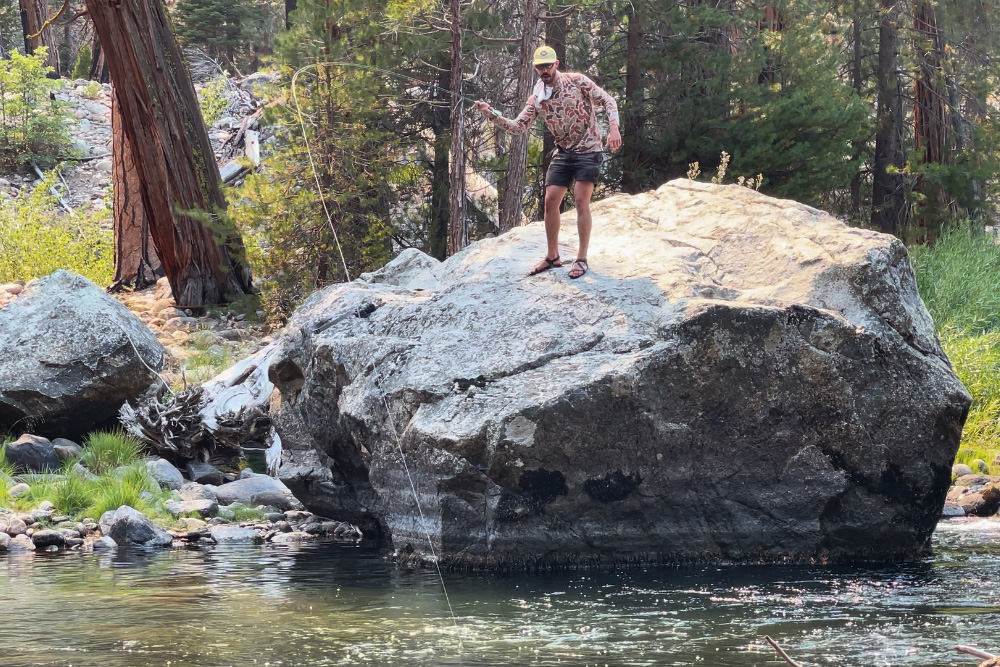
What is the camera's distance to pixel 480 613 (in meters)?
5.71

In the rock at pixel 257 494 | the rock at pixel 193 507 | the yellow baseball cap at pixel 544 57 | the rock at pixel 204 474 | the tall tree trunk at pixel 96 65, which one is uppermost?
the tall tree trunk at pixel 96 65

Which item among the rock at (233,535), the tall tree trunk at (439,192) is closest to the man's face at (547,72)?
the rock at (233,535)

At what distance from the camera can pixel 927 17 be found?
18203 millimetres

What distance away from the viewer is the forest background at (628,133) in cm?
1356

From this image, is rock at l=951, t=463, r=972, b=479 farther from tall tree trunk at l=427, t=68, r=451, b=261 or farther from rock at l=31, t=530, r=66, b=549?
tall tree trunk at l=427, t=68, r=451, b=261

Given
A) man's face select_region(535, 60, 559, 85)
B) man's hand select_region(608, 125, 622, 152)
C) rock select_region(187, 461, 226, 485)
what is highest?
man's face select_region(535, 60, 559, 85)

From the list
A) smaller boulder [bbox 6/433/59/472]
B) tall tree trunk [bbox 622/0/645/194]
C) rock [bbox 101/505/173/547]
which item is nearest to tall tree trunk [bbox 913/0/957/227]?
tall tree trunk [bbox 622/0/645/194]

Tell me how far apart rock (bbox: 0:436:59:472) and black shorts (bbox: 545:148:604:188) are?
5.14m

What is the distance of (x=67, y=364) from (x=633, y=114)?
8.53 meters

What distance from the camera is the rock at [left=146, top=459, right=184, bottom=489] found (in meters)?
9.40

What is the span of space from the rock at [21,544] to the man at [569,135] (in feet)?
13.2

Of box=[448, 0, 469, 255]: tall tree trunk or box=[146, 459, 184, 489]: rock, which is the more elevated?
box=[448, 0, 469, 255]: tall tree trunk

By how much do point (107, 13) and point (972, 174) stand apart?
491 inches

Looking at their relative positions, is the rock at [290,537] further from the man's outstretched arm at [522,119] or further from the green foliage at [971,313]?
the green foliage at [971,313]
